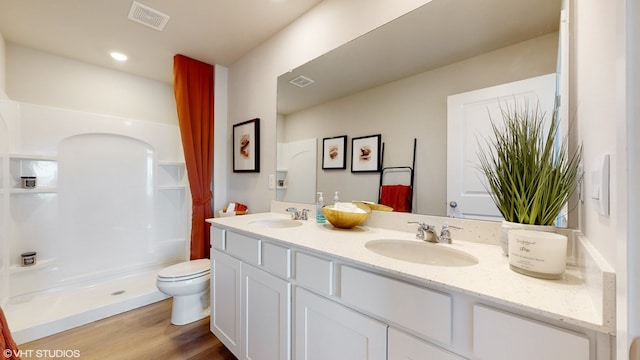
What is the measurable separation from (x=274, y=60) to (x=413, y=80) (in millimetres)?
1313

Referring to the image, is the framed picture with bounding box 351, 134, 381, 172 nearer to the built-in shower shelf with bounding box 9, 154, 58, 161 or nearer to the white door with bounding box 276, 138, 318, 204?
the white door with bounding box 276, 138, 318, 204

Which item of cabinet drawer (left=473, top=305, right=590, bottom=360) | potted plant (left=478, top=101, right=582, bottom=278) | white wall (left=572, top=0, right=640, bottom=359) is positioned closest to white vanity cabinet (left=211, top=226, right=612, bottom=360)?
cabinet drawer (left=473, top=305, right=590, bottom=360)

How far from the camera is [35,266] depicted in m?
2.19

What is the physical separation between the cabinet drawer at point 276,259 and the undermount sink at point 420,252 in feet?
1.24

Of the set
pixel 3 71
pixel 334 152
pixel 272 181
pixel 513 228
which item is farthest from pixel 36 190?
pixel 513 228

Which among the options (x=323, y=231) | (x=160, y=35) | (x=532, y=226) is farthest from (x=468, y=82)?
(x=160, y=35)

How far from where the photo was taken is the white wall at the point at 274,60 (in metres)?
1.48

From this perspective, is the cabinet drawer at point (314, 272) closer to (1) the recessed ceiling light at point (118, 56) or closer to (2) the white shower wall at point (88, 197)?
(2) the white shower wall at point (88, 197)

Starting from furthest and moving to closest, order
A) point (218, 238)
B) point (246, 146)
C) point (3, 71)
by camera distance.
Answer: point (246, 146) < point (3, 71) < point (218, 238)

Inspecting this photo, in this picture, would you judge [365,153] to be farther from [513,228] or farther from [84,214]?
[84,214]

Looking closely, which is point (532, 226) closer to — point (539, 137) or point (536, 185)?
point (536, 185)

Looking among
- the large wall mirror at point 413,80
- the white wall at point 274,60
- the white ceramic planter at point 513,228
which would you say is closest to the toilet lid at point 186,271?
the white wall at point 274,60

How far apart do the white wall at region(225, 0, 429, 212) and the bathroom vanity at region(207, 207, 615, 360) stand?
0.87 m

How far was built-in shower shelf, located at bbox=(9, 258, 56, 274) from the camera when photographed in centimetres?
212
